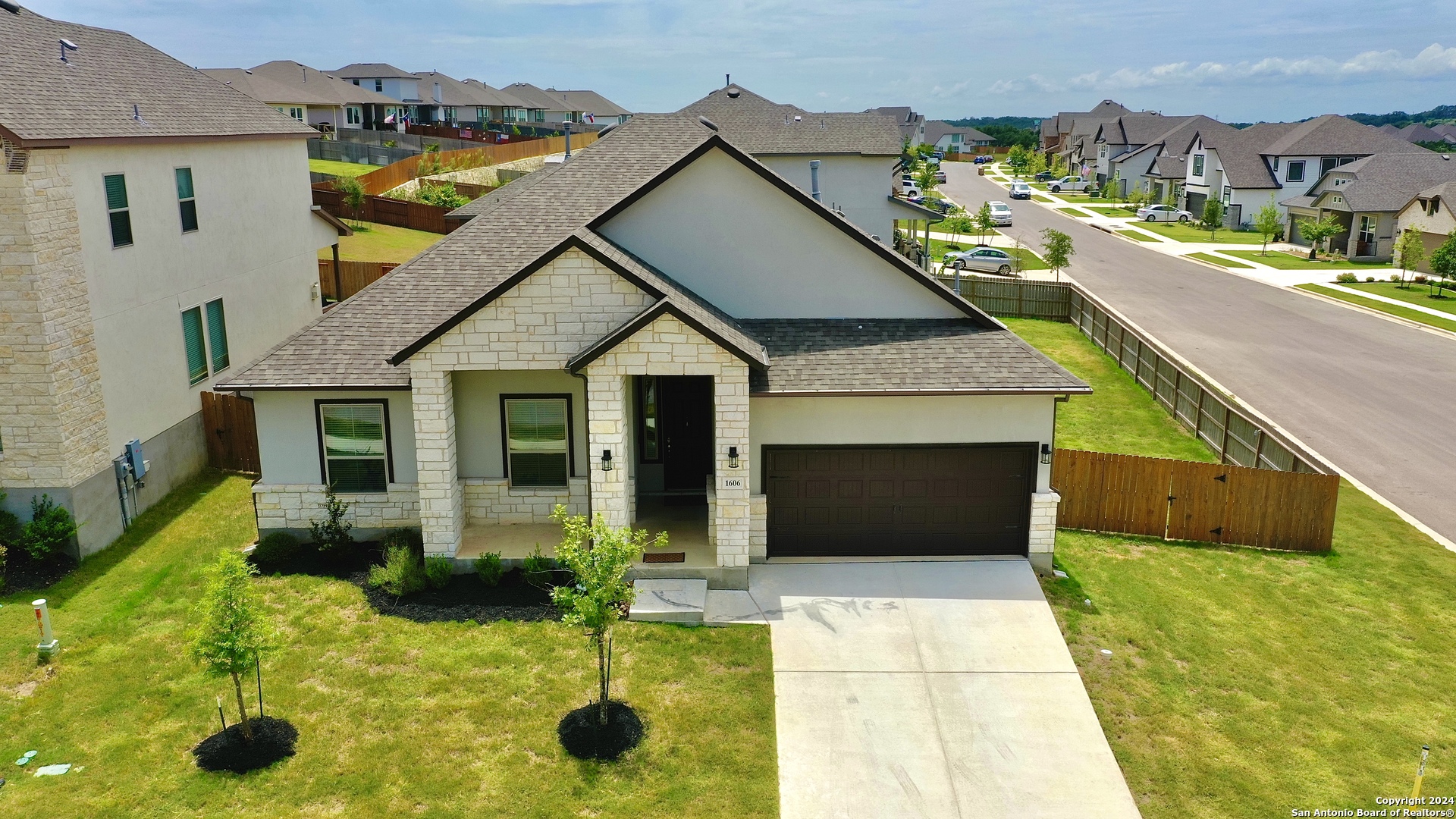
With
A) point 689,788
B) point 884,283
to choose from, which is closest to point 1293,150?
point 884,283

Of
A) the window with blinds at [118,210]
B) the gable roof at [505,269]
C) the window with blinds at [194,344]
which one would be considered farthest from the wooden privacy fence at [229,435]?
the gable roof at [505,269]

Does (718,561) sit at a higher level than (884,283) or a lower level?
lower

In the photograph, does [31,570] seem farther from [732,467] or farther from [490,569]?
[732,467]

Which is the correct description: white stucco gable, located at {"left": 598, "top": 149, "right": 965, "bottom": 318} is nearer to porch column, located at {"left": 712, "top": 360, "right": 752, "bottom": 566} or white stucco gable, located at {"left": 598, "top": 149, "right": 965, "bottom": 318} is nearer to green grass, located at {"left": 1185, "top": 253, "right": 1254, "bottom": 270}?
porch column, located at {"left": 712, "top": 360, "right": 752, "bottom": 566}

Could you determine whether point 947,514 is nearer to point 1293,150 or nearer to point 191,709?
point 191,709

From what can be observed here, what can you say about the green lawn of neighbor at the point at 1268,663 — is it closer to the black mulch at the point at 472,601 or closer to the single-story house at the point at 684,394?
the single-story house at the point at 684,394

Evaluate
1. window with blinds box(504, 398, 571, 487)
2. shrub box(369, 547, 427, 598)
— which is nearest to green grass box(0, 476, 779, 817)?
shrub box(369, 547, 427, 598)

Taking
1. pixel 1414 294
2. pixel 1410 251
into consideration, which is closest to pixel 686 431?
pixel 1414 294
